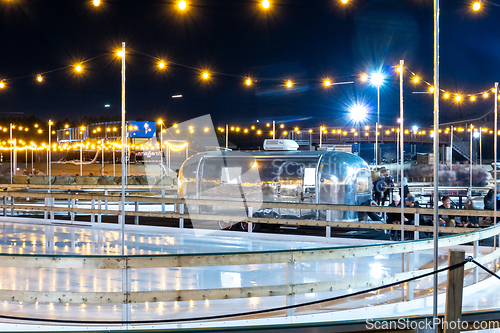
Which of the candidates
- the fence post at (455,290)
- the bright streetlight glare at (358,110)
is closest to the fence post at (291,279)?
the fence post at (455,290)

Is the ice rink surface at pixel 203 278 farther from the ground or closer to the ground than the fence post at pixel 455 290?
closer to the ground

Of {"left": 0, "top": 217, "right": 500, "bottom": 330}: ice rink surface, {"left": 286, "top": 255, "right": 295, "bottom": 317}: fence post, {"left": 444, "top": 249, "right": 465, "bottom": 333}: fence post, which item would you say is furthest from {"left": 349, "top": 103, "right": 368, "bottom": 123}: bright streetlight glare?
{"left": 444, "top": 249, "right": 465, "bottom": 333}: fence post

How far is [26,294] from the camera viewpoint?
491cm

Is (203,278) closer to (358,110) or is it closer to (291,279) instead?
(291,279)

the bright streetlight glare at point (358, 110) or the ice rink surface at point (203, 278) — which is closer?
the ice rink surface at point (203, 278)

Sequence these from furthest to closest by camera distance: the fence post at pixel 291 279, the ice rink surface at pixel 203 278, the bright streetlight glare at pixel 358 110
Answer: the bright streetlight glare at pixel 358 110, the ice rink surface at pixel 203 278, the fence post at pixel 291 279

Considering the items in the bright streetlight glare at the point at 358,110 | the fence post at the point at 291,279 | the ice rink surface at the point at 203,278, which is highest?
the bright streetlight glare at the point at 358,110

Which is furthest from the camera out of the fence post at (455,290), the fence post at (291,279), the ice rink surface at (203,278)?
the ice rink surface at (203,278)

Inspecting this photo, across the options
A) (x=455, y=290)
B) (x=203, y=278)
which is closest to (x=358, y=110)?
(x=203, y=278)

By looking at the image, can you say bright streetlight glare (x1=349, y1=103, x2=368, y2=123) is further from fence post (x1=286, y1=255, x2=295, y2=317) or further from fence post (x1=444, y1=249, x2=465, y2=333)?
fence post (x1=444, y1=249, x2=465, y2=333)

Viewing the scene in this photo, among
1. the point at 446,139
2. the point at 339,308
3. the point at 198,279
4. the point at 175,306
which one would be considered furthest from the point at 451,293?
the point at 446,139

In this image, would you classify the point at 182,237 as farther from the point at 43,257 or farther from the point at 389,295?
the point at 43,257

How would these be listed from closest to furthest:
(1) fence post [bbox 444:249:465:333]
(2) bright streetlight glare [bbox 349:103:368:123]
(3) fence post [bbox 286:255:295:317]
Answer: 1. (1) fence post [bbox 444:249:465:333]
2. (3) fence post [bbox 286:255:295:317]
3. (2) bright streetlight glare [bbox 349:103:368:123]

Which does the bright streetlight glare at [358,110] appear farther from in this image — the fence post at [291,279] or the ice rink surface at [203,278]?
the fence post at [291,279]
